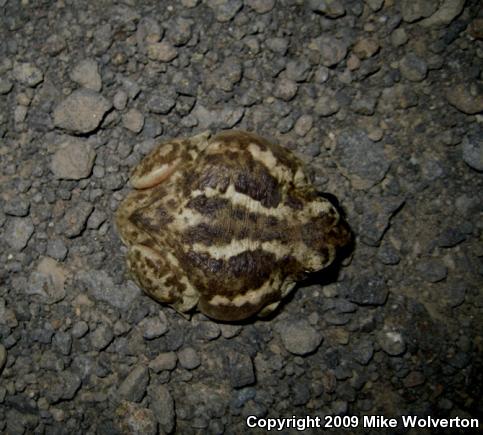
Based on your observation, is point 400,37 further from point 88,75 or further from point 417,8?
point 88,75

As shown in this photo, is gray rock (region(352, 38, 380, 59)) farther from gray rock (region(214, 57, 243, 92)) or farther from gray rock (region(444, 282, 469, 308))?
gray rock (region(444, 282, 469, 308))

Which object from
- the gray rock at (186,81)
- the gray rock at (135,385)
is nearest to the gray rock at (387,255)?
the gray rock at (186,81)

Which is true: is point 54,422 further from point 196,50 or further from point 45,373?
point 196,50

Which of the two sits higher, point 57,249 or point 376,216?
point 376,216

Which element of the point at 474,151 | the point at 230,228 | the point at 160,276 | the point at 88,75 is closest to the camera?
the point at 230,228

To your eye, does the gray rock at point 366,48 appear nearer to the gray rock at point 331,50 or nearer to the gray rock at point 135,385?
the gray rock at point 331,50

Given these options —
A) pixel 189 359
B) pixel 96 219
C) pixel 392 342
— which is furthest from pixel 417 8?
pixel 189 359
